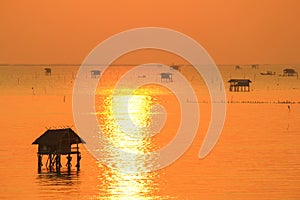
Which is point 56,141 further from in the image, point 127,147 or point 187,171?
point 127,147

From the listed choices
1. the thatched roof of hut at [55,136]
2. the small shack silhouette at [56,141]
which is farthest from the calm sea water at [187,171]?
the thatched roof of hut at [55,136]

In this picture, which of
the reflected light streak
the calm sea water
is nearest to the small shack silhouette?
the calm sea water

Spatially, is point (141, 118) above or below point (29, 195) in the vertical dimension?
above

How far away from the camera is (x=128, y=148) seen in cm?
7144

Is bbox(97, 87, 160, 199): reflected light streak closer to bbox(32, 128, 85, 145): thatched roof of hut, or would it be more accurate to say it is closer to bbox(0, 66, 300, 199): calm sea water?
bbox(0, 66, 300, 199): calm sea water

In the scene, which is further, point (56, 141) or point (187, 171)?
point (187, 171)

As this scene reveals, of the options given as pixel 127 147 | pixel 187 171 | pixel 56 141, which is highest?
pixel 56 141

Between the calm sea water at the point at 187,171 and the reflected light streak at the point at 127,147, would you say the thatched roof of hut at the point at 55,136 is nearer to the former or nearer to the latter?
the calm sea water at the point at 187,171

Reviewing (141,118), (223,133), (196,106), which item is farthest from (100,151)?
(196,106)

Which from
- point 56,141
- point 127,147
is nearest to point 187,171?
point 56,141

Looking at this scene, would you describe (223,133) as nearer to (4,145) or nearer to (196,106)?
(4,145)

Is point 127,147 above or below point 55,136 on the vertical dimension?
below

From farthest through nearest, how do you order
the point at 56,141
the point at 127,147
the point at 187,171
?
the point at 127,147, the point at 187,171, the point at 56,141

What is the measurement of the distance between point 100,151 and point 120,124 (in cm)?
2388
